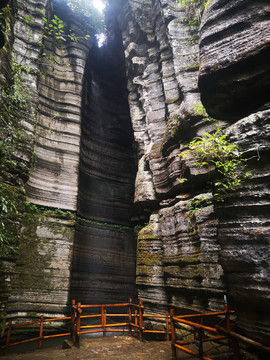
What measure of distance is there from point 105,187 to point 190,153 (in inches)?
296

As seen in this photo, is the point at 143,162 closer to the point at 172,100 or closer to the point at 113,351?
the point at 172,100

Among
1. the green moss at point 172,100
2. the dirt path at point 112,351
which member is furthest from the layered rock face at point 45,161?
the green moss at point 172,100

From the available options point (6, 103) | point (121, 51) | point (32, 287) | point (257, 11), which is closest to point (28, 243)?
point (32, 287)

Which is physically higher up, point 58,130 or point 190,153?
point 58,130

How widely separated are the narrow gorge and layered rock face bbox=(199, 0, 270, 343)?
20 millimetres

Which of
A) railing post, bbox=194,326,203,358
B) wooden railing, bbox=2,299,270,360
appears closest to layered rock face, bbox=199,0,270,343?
wooden railing, bbox=2,299,270,360

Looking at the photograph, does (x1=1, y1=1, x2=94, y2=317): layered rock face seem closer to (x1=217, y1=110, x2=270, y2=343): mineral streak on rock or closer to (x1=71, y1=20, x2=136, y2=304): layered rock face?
(x1=71, y1=20, x2=136, y2=304): layered rock face

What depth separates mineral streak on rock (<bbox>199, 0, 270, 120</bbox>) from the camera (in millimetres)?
4375

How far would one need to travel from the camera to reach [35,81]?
36.2 feet

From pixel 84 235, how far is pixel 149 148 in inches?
216

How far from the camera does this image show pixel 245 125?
4.27m

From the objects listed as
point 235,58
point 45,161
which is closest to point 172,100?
point 45,161

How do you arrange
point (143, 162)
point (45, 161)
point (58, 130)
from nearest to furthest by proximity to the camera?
point (45, 161) < point (143, 162) < point (58, 130)

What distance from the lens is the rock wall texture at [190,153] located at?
392 cm
